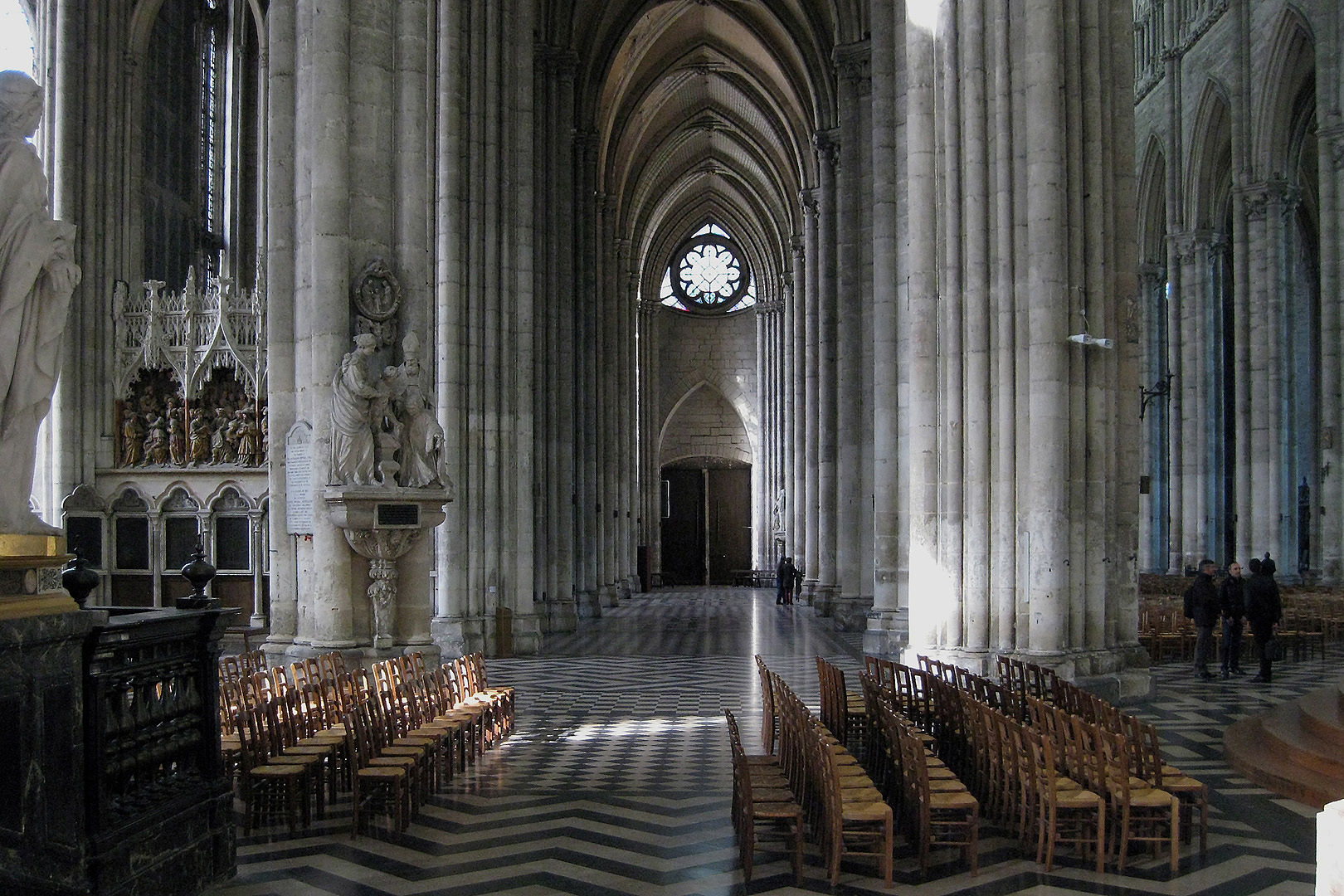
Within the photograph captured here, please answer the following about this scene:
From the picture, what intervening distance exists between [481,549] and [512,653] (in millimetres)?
1745

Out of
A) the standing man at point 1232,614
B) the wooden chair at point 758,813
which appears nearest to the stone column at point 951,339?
the standing man at point 1232,614

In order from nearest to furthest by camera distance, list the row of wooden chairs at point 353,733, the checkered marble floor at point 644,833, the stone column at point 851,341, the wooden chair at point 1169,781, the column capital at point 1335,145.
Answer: the checkered marble floor at point 644,833
the wooden chair at point 1169,781
the row of wooden chairs at point 353,733
the stone column at point 851,341
the column capital at point 1335,145

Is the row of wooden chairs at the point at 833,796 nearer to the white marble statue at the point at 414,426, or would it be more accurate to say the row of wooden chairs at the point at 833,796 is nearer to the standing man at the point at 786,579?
the white marble statue at the point at 414,426

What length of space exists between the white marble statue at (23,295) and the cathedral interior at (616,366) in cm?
16

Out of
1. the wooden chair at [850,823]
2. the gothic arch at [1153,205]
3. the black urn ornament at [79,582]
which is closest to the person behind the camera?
the black urn ornament at [79,582]

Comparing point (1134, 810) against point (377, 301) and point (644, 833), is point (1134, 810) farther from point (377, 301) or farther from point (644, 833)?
point (377, 301)

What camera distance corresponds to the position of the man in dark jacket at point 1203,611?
50.8 ft

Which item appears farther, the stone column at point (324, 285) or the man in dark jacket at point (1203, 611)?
the man in dark jacket at point (1203, 611)

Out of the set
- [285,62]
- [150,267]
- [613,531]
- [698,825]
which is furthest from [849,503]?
[698,825]

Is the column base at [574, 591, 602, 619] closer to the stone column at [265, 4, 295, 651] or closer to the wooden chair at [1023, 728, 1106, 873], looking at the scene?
the stone column at [265, 4, 295, 651]

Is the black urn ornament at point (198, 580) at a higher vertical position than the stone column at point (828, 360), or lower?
lower

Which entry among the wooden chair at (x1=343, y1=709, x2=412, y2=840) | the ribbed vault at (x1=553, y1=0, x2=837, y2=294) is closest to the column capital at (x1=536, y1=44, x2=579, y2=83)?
the ribbed vault at (x1=553, y1=0, x2=837, y2=294)

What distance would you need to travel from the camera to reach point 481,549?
63.4 ft

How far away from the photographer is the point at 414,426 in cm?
1179
